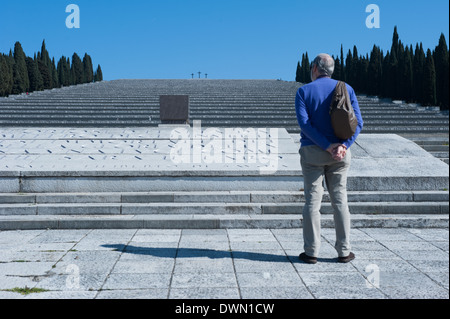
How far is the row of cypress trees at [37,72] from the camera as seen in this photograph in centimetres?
3250

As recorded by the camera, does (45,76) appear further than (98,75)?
No

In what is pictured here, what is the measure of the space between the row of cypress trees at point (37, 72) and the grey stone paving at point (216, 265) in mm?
31263

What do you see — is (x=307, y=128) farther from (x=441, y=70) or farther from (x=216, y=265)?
(x=441, y=70)

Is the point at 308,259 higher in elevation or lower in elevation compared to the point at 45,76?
lower

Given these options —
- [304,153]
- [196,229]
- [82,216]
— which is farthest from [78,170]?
[304,153]

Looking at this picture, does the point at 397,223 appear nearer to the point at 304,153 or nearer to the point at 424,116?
the point at 304,153

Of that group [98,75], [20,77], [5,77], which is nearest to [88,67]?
[98,75]

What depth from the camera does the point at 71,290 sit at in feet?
10.4

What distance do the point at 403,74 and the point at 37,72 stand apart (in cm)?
2912

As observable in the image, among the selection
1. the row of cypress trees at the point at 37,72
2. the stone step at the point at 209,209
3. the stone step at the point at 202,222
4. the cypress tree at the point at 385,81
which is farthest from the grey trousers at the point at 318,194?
the row of cypress trees at the point at 37,72

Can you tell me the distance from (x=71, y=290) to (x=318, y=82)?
2666 millimetres

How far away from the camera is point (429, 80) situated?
27500 millimetres

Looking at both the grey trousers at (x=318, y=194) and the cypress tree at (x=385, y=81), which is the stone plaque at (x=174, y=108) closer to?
the grey trousers at (x=318, y=194)

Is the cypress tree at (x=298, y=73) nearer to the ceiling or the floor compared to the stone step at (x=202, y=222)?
nearer to the ceiling
